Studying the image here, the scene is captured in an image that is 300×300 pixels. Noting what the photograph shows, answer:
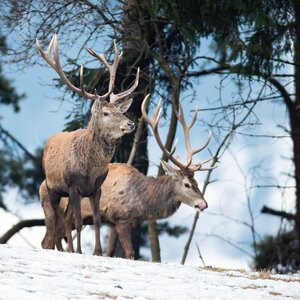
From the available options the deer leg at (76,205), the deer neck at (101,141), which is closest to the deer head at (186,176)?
the deer neck at (101,141)

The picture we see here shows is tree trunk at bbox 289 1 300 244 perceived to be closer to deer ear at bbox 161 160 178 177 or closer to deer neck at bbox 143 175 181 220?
deer neck at bbox 143 175 181 220

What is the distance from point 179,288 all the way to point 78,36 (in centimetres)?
905

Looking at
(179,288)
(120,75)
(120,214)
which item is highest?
(120,75)

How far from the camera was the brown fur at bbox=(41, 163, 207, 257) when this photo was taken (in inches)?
504

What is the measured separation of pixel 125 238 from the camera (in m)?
12.6

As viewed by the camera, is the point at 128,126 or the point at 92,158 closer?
the point at 128,126

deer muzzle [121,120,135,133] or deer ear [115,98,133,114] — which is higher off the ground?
deer ear [115,98,133,114]

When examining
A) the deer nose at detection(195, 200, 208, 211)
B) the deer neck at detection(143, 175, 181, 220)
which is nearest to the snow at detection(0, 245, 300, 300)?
the deer nose at detection(195, 200, 208, 211)

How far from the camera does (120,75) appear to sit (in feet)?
56.3

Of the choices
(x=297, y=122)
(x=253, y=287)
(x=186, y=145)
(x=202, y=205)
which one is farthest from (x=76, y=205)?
(x=297, y=122)

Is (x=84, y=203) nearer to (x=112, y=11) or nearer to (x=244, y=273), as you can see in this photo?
(x=244, y=273)

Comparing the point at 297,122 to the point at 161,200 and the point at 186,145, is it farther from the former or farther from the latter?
the point at 161,200

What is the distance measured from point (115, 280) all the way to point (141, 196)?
15.7ft

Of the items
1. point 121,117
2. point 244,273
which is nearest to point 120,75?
point 121,117
